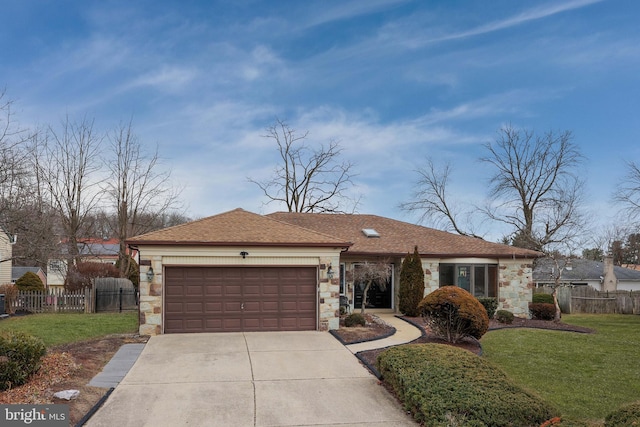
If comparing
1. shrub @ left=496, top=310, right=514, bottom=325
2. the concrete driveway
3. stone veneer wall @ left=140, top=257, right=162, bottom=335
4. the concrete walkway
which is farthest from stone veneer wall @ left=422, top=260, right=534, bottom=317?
stone veneer wall @ left=140, top=257, right=162, bottom=335

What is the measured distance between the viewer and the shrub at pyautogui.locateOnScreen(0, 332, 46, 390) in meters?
7.83

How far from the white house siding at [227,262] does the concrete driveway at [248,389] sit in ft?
5.28

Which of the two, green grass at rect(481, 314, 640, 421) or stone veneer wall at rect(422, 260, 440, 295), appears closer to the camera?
green grass at rect(481, 314, 640, 421)

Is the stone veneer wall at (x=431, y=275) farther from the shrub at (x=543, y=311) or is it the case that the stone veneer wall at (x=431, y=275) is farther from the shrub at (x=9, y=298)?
the shrub at (x=9, y=298)

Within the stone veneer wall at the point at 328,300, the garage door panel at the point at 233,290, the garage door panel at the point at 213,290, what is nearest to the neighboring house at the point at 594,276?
the stone veneer wall at the point at 328,300

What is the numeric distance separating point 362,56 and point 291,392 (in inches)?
475

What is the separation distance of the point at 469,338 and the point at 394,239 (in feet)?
26.8

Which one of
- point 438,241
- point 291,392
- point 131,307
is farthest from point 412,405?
point 131,307

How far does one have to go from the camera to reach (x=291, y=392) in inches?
338

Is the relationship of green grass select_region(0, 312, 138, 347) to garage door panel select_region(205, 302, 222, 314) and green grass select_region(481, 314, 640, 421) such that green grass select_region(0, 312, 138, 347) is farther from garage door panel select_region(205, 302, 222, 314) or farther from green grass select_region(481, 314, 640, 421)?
green grass select_region(481, 314, 640, 421)

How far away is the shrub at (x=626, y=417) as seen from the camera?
202 inches

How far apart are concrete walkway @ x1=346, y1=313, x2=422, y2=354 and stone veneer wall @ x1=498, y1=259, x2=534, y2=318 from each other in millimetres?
5475

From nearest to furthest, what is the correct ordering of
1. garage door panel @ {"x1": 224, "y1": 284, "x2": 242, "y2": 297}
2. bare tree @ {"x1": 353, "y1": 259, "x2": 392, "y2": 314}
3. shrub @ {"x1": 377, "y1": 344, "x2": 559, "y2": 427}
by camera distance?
shrub @ {"x1": 377, "y1": 344, "x2": 559, "y2": 427}
garage door panel @ {"x1": 224, "y1": 284, "x2": 242, "y2": 297}
bare tree @ {"x1": 353, "y1": 259, "x2": 392, "y2": 314}

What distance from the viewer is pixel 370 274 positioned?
1728 cm
